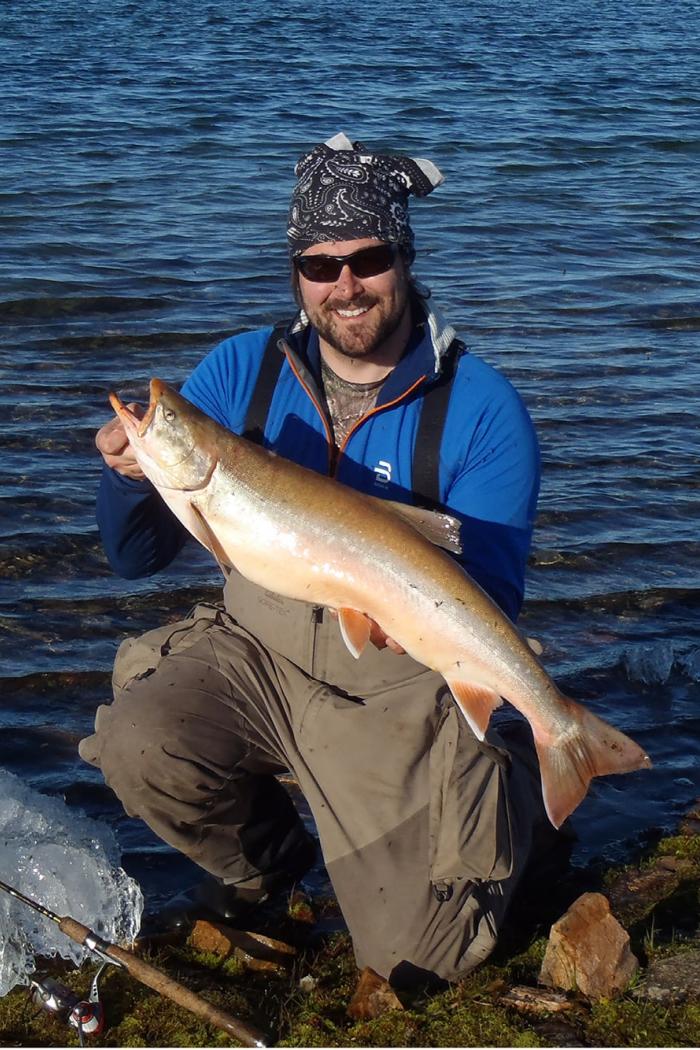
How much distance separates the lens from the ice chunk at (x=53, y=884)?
459 centimetres

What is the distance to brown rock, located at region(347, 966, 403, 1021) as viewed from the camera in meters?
4.27

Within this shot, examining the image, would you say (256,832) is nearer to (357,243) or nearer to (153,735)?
(153,735)

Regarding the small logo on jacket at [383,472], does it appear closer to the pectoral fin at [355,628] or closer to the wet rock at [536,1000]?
the pectoral fin at [355,628]

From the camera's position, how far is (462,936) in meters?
4.54

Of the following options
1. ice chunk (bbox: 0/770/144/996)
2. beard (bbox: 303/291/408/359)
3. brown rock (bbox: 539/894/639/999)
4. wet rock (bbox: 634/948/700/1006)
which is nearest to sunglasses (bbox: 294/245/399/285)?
beard (bbox: 303/291/408/359)

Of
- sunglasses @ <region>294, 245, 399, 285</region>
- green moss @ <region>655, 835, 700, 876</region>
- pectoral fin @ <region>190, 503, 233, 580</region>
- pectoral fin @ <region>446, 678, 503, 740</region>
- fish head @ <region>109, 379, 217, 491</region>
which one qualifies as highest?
sunglasses @ <region>294, 245, 399, 285</region>

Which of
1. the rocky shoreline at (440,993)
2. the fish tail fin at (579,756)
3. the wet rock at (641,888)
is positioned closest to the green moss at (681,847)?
the wet rock at (641,888)

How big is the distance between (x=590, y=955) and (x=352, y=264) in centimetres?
256

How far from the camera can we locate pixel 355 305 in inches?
198

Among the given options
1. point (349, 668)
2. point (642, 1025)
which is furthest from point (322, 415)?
point (642, 1025)

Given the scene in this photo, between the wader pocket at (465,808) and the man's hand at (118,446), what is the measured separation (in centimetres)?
136

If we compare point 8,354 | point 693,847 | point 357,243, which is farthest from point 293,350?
point 8,354

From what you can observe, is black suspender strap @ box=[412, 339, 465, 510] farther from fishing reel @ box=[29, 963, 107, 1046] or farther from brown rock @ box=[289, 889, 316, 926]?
fishing reel @ box=[29, 963, 107, 1046]

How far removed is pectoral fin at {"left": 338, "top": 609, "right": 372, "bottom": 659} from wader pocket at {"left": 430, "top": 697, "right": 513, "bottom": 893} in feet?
1.69
